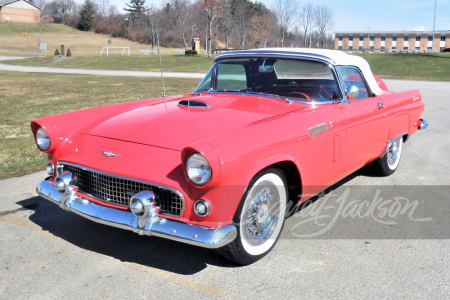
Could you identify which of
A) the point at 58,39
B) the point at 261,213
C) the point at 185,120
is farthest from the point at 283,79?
the point at 58,39

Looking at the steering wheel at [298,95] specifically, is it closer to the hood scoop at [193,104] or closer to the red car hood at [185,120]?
the red car hood at [185,120]

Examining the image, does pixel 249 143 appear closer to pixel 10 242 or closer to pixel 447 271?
pixel 447 271

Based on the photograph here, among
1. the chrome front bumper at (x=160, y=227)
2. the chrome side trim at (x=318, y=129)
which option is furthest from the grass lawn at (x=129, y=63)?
the chrome front bumper at (x=160, y=227)

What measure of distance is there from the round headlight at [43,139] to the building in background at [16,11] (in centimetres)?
10021

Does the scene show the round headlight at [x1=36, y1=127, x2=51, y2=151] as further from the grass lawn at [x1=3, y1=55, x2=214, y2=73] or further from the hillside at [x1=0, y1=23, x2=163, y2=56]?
the hillside at [x1=0, y1=23, x2=163, y2=56]

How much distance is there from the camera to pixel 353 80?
15.1ft

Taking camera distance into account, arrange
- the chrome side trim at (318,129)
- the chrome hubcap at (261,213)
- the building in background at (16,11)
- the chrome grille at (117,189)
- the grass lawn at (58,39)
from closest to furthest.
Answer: the chrome grille at (117,189)
the chrome hubcap at (261,213)
the chrome side trim at (318,129)
the grass lawn at (58,39)
the building in background at (16,11)

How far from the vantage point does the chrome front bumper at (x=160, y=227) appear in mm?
2779

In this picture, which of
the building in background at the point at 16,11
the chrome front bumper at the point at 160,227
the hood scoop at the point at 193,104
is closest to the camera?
the chrome front bumper at the point at 160,227

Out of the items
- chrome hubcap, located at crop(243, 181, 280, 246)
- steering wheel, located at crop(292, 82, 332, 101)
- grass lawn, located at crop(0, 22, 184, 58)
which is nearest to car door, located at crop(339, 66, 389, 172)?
steering wheel, located at crop(292, 82, 332, 101)

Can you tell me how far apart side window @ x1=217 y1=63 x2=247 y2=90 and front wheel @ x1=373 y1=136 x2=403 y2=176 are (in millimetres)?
1849

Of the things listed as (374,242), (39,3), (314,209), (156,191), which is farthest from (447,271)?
(39,3)

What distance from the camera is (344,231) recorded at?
382cm

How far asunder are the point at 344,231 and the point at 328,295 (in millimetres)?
1101
